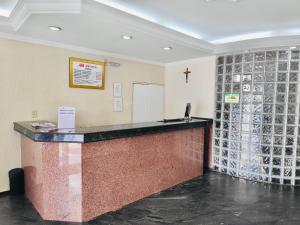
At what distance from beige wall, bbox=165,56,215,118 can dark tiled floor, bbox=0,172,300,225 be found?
5.25 ft

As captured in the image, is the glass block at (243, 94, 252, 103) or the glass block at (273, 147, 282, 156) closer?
the glass block at (273, 147, 282, 156)

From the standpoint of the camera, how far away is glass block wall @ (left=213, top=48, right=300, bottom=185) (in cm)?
344

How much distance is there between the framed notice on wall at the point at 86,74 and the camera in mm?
3646

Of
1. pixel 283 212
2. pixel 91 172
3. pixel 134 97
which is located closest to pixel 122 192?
pixel 91 172

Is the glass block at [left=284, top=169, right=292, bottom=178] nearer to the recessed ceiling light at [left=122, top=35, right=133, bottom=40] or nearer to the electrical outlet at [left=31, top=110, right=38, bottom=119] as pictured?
the recessed ceiling light at [left=122, top=35, right=133, bottom=40]

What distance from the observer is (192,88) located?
459 cm

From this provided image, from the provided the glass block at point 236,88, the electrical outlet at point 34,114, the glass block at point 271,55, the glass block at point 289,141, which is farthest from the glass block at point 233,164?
the electrical outlet at point 34,114

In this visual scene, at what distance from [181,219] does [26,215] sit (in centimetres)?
182

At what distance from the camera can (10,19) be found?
270 cm

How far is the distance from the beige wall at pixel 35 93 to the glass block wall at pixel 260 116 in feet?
7.57

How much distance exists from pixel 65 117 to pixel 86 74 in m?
0.93

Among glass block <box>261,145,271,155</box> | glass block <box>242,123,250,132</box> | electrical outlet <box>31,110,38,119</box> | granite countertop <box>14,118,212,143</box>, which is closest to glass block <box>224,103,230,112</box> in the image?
glass block <box>242,123,250,132</box>

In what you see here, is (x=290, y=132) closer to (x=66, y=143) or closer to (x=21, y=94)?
(x=66, y=143)

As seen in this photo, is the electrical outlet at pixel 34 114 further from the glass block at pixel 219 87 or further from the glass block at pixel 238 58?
the glass block at pixel 238 58
